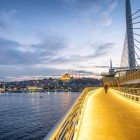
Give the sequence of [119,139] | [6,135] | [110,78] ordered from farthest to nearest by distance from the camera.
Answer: [110,78]
[6,135]
[119,139]

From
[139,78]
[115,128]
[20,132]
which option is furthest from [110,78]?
[115,128]

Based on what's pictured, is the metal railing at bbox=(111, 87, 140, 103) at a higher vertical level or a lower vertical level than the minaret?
lower

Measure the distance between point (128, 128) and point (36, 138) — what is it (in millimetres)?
44645

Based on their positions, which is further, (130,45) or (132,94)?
(130,45)

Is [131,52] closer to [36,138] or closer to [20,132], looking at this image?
[36,138]

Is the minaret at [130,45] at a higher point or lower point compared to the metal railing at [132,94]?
higher

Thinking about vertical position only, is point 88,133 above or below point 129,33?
below

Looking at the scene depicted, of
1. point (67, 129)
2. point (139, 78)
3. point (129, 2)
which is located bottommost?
point (67, 129)

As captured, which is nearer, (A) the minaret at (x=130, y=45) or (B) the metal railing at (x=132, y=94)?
(B) the metal railing at (x=132, y=94)

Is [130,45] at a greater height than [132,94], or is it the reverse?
[130,45]

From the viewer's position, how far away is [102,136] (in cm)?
1014

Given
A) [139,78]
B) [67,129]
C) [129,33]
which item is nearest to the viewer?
[67,129]

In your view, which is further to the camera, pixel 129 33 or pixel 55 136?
pixel 129 33

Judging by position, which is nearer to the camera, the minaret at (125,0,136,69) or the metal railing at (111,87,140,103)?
the metal railing at (111,87,140,103)
